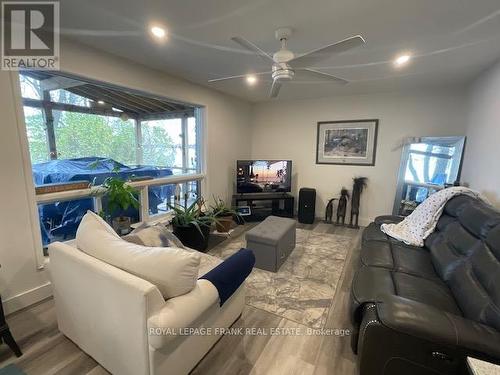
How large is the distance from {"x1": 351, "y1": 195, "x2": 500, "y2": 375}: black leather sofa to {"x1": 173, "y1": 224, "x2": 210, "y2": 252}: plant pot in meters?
1.90

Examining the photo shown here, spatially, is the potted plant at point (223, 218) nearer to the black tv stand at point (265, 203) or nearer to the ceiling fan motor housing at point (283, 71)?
the black tv stand at point (265, 203)

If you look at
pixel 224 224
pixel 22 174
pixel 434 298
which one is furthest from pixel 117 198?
pixel 434 298

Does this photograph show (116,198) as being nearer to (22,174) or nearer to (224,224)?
(22,174)

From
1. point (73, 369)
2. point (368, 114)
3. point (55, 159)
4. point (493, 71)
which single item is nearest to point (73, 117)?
point (55, 159)

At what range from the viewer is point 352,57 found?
97.3 inches

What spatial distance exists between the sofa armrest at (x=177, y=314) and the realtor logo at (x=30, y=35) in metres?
2.09

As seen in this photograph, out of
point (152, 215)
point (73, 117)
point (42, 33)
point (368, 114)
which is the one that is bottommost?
point (152, 215)

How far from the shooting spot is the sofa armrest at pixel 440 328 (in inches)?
41.6

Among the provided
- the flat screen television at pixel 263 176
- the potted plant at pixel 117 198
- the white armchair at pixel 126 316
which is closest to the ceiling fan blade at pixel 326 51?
the white armchair at pixel 126 316

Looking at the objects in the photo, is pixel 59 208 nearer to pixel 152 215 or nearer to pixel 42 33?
pixel 152 215

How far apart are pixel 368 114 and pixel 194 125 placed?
2.93m

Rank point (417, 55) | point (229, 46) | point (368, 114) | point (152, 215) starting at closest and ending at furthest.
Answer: point (229, 46) < point (417, 55) < point (152, 215) < point (368, 114)

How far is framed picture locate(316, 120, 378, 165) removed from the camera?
13.6ft

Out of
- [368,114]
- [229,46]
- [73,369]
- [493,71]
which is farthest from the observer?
[368,114]
